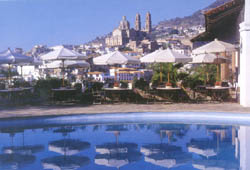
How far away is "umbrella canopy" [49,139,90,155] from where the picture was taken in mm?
7242

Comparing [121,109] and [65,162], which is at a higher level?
[121,109]

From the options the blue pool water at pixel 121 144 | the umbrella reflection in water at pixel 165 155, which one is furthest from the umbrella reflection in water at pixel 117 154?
the umbrella reflection in water at pixel 165 155

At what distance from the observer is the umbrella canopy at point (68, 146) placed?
285 inches

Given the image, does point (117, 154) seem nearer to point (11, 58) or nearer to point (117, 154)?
point (117, 154)

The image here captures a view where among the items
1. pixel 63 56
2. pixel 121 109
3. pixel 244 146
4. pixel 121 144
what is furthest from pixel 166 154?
pixel 63 56

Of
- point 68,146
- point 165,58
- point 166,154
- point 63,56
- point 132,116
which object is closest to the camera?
point 166,154

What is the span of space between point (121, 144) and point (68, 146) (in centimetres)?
129

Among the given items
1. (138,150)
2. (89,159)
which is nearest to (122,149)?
(138,150)

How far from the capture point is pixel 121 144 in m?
7.82

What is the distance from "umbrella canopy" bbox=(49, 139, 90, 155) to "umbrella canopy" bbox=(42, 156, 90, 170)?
1.35 ft

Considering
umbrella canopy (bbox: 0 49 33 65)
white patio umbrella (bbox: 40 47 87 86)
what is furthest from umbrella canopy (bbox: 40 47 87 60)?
umbrella canopy (bbox: 0 49 33 65)

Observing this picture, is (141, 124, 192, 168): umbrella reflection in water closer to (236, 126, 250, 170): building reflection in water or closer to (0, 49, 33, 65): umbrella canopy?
(236, 126, 250, 170): building reflection in water

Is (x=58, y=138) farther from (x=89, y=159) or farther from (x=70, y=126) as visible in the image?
(x=89, y=159)

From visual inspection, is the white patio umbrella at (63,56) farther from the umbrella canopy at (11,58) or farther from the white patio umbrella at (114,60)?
the umbrella canopy at (11,58)
